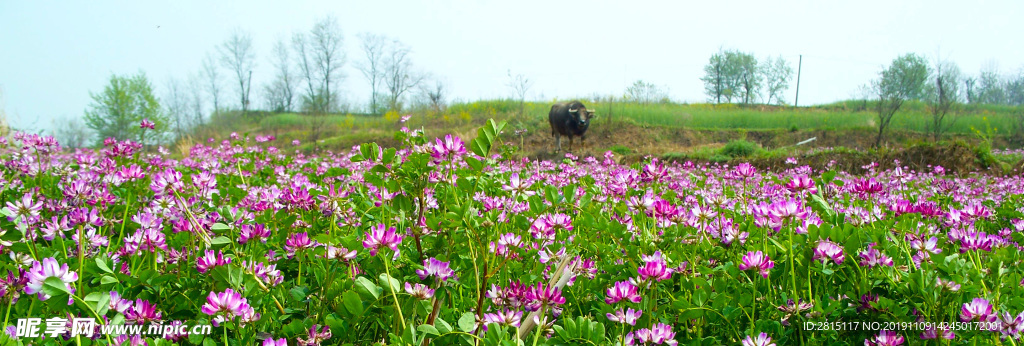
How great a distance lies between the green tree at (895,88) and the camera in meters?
17.0

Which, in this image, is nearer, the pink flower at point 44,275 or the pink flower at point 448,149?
the pink flower at point 44,275

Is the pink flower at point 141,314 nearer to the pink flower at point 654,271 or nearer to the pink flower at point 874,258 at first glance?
the pink flower at point 654,271

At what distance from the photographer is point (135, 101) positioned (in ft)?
123

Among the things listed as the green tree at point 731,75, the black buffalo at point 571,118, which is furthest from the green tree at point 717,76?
the black buffalo at point 571,118

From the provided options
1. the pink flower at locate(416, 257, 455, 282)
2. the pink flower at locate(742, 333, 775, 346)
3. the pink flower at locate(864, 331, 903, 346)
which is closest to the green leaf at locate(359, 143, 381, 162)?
the pink flower at locate(416, 257, 455, 282)

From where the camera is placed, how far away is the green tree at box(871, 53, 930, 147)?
1695cm

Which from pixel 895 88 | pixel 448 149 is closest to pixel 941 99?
pixel 895 88

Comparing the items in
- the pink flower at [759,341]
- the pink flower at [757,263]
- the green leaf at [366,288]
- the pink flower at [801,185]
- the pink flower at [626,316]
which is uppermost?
the pink flower at [801,185]

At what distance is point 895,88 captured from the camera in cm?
1905

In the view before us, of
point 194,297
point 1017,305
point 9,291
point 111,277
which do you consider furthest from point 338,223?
point 1017,305

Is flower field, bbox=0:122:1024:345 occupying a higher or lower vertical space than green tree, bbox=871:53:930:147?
lower

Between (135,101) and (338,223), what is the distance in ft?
146

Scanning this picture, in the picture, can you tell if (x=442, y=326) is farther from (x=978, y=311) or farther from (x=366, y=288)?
(x=978, y=311)

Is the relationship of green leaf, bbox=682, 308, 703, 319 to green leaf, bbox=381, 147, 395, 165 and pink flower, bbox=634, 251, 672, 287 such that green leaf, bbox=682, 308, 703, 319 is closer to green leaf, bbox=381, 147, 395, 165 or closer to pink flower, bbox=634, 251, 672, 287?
pink flower, bbox=634, 251, 672, 287
